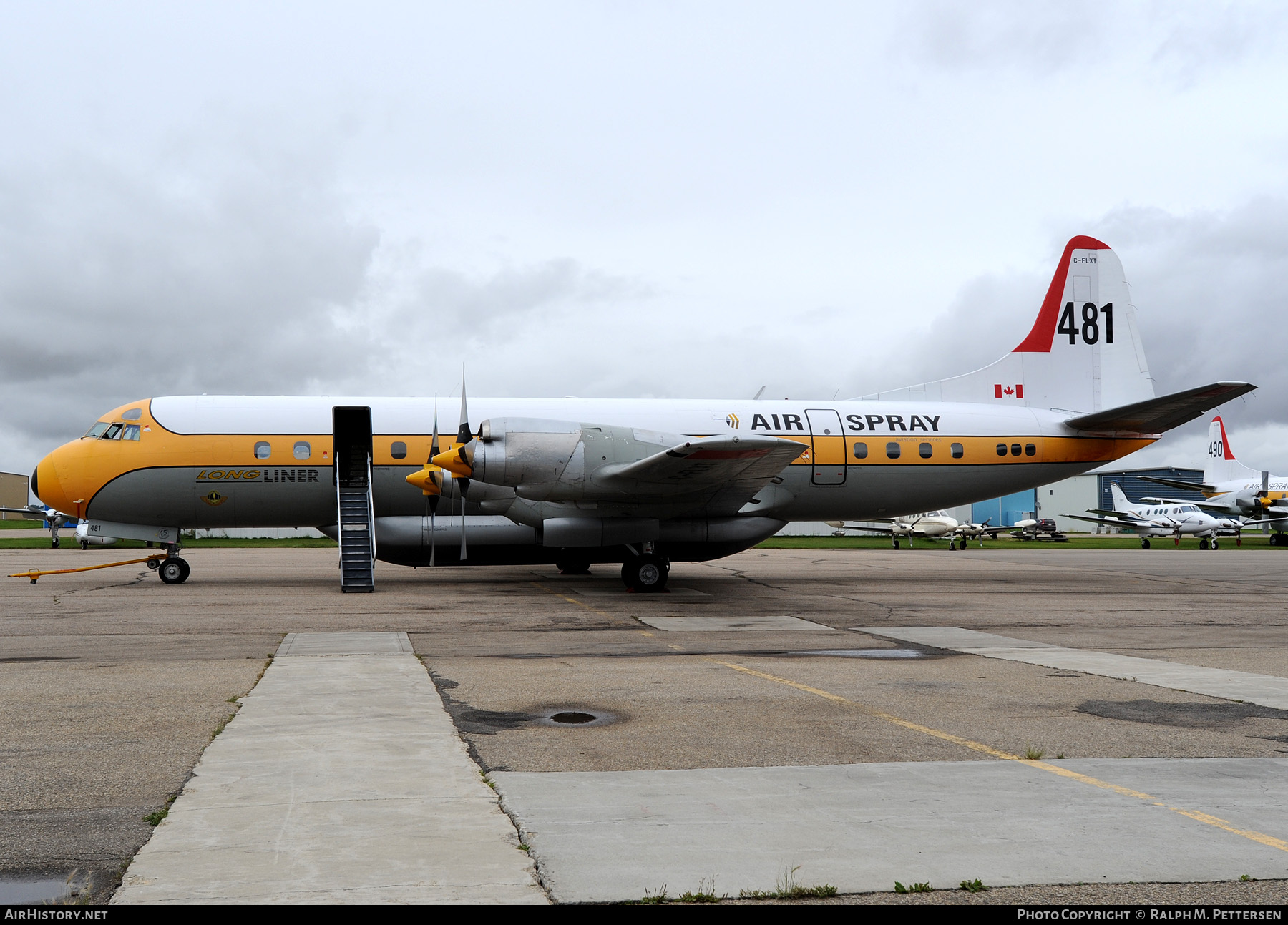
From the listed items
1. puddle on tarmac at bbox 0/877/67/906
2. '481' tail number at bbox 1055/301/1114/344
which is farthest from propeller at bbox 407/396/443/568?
'481' tail number at bbox 1055/301/1114/344

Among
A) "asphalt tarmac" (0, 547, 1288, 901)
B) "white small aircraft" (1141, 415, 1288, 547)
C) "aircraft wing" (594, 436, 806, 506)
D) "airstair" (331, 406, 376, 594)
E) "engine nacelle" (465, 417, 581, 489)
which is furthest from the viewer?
"white small aircraft" (1141, 415, 1288, 547)

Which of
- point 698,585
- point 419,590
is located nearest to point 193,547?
point 419,590

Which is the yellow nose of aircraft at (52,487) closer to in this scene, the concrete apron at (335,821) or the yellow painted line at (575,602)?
the yellow painted line at (575,602)

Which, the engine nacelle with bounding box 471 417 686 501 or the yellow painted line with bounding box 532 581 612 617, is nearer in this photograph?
the yellow painted line with bounding box 532 581 612 617

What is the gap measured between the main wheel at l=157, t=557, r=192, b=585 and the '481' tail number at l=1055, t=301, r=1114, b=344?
21706 millimetres

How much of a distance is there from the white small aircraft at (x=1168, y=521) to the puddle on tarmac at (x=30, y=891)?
5340cm

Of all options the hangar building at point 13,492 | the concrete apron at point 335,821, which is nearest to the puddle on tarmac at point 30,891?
the concrete apron at point 335,821

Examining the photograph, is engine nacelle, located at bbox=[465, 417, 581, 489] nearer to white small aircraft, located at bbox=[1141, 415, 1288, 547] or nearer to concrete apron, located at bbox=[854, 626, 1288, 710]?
concrete apron, located at bbox=[854, 626, 1288, 710]

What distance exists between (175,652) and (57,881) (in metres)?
7.84

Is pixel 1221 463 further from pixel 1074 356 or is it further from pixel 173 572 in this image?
pixel 173 572

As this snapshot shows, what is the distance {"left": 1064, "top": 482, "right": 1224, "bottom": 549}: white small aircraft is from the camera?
52.7 metres

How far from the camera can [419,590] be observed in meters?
19.6

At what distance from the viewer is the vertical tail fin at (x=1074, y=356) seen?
78.9 ft
